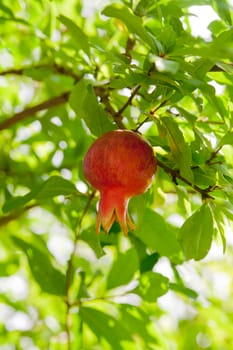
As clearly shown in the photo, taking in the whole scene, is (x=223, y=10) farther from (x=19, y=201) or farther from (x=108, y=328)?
(x=108, y=328)

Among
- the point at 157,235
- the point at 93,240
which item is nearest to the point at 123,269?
the point at 157,235

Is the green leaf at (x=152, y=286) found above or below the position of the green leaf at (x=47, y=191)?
below

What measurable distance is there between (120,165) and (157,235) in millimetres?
536

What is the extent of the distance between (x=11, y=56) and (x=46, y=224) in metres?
0.61

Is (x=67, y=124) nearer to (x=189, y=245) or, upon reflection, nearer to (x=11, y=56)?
(x=11, y=56)

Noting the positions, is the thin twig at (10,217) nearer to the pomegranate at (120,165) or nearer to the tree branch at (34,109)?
the tree branch at (34,109)

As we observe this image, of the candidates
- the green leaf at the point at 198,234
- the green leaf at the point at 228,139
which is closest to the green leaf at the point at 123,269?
the green leaf at the point at 198,234

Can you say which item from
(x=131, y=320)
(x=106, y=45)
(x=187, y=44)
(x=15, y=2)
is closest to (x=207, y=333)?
(x=131, y=320)

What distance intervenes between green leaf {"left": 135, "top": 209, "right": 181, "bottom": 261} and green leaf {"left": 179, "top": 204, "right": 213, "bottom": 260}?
15.3 inches

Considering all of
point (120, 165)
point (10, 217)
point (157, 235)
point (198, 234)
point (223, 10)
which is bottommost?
point (10, 217)

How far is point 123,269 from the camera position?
1.71 m

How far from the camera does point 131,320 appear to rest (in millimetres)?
1628

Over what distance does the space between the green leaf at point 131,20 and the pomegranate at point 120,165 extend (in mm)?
175

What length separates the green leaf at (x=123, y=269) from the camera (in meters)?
1.67
